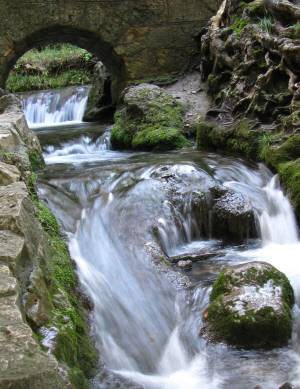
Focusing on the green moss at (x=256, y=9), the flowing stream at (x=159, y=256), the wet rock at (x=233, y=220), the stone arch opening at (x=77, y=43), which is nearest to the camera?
the flowing stream at (x=159, y=256)

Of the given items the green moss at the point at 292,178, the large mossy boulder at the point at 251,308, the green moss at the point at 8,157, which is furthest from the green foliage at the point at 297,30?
the green moss at the point at 8,157

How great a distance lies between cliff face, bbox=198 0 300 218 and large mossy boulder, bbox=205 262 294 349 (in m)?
1.97

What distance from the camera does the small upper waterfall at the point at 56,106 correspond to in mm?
14734

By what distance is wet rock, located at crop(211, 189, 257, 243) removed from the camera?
19.1 ft

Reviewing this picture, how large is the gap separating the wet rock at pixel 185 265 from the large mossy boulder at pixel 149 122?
4103 mm

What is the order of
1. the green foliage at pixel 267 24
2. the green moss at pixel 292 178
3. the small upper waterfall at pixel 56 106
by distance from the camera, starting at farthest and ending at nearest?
1. the small upper waterfall at pixel 56 106
2. the green foliage at pixel 267 24
3. the green moss at pixel 292 178

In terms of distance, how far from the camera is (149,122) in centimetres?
959

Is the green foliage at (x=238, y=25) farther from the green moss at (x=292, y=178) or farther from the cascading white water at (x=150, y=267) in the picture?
the green moss at (x=292, y=178)

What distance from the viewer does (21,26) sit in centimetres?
1120

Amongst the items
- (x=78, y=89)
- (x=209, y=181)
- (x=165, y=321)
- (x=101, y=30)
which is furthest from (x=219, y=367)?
(x=78, y=89)

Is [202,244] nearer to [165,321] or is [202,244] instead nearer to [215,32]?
[165,321]

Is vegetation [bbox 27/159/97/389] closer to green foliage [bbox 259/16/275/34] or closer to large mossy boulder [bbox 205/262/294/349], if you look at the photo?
large mossy boulder [bbox 205/262/294/349]

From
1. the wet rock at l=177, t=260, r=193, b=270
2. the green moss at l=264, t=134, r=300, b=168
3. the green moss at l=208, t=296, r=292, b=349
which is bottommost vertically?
the green moss at l=208, t=296, r=292, b=349

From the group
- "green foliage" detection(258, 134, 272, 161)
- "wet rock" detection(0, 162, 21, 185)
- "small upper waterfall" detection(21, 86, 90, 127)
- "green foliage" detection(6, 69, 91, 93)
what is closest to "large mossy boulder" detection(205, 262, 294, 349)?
"wet rock" detection(0, 162, 21, 185)
